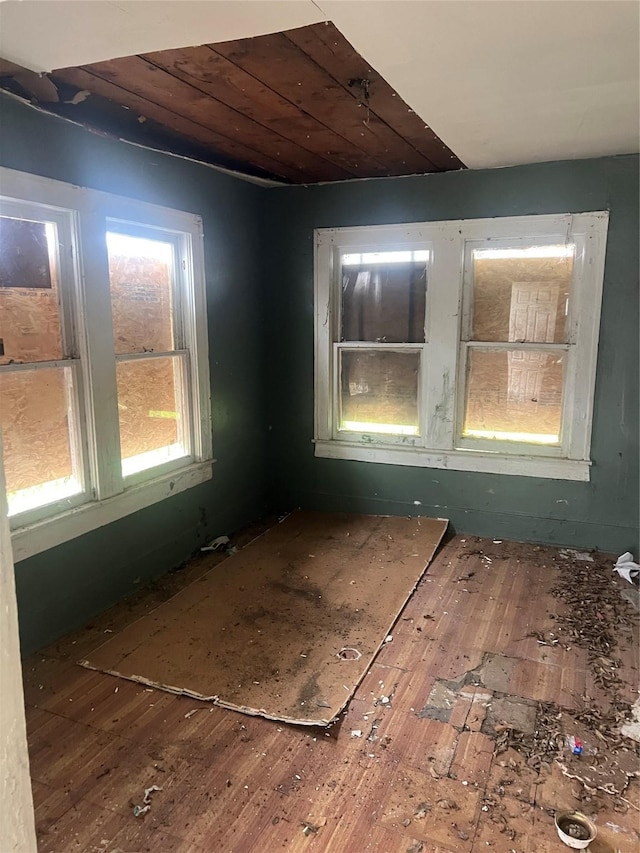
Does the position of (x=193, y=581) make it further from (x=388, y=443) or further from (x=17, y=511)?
(x=388, y=443)

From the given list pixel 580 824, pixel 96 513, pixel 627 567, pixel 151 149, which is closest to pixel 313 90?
pixel 151 149

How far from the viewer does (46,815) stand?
176 cm

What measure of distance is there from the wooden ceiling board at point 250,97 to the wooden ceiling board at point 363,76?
0.96 ft

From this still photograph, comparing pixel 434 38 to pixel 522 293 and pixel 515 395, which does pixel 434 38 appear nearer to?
pixel 522 293

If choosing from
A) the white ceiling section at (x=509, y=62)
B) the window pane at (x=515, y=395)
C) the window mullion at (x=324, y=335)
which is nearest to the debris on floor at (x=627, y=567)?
the window pane at (x=515, y=395)

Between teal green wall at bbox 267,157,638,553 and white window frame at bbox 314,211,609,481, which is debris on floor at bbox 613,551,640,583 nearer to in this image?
teal green wall at bbox 267,157,638,553

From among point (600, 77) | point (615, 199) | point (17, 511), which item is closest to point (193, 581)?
point (17, 511)

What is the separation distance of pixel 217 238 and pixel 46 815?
3.07 meters

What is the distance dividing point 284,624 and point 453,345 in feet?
6.89

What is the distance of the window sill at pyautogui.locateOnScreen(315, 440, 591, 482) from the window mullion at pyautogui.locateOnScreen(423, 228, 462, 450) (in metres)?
0.10

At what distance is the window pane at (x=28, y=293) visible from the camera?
2.42 meters

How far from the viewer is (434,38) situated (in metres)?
1.75

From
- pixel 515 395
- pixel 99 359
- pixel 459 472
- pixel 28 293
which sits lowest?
pixel 459 472

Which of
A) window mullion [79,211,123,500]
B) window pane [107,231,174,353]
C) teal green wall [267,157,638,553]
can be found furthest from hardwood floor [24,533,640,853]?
window pane [107,231,174,353]
